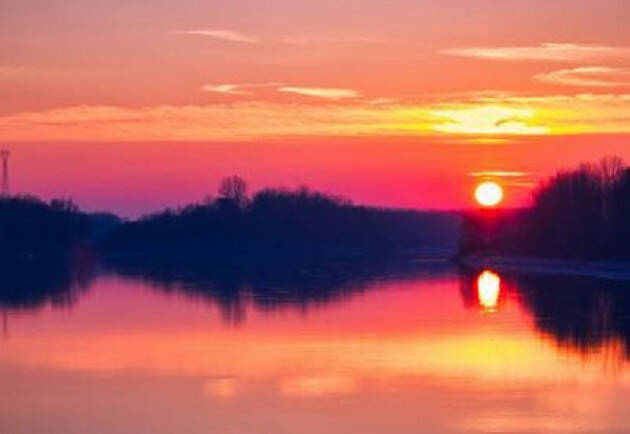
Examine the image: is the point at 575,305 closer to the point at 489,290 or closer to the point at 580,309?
the point at 580,309

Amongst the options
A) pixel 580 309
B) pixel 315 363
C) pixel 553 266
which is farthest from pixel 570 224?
pixel 315 363

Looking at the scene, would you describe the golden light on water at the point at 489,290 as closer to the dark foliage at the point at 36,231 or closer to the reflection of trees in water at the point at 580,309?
the reflection of trees in water at the point at 580,309

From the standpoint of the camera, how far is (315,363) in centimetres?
1532

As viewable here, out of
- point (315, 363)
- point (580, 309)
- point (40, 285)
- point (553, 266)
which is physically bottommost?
point (315, 363)

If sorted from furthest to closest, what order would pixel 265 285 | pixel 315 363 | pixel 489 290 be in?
pixel 265 285 < pixel 489 290 < pixel 315 363

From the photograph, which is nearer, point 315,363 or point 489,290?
point 315,363

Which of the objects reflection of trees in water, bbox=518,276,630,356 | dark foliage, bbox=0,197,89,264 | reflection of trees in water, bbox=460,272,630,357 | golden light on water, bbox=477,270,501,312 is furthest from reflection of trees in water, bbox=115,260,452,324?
dark foliage, bbox=0,197,89,264

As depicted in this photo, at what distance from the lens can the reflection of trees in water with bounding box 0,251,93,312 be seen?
27.8m

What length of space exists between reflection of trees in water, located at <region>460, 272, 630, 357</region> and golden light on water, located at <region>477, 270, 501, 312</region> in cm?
20

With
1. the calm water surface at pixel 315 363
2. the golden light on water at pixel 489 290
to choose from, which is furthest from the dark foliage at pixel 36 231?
the calm water surface at pixel 315 363

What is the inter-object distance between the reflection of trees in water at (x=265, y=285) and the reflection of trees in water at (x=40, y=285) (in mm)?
2106

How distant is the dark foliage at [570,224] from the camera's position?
4869 centimetres

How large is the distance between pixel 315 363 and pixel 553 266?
34.4 m

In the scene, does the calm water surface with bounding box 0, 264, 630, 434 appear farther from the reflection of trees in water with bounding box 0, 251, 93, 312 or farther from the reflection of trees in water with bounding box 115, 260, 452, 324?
the reflection of trees in water with bounding box 0, 251, 93, 312
